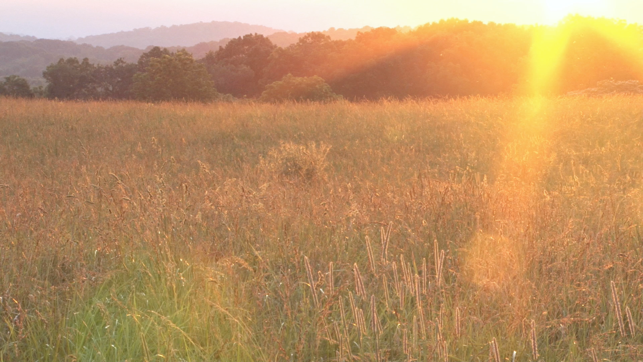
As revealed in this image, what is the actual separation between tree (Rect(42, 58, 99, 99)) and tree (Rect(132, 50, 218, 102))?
664 centimetres

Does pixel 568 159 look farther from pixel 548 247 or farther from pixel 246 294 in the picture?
pixel 246 294

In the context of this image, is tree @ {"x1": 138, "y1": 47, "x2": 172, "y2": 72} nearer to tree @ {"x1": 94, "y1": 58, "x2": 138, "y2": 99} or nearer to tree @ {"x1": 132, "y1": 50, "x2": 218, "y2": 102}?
tree @ {"x1": 94, "y1": 58, "x2": 138, "y2": 99}

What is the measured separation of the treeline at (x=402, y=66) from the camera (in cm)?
2880

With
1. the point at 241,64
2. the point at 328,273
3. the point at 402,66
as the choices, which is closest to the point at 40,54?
the point at 241,64

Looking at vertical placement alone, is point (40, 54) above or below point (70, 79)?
above

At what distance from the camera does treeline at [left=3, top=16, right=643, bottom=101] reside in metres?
28.8

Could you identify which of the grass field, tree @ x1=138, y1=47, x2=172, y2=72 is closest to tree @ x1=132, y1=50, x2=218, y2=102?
tree @ x1=138, y1=47, x2=172, y2=72

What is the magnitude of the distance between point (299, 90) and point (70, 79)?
59.8 feet

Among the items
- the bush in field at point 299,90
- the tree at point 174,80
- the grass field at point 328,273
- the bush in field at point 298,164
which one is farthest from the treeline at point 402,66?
the grass field at point 328,273

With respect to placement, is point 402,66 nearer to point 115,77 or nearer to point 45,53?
point 115,77

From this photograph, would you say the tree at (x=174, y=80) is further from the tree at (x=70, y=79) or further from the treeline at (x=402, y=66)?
the tree at (x=70, y=79)

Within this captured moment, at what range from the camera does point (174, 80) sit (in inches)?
1075

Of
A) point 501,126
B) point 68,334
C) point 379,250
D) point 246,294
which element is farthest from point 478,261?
point 501,126

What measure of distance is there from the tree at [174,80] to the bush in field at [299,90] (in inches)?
184
